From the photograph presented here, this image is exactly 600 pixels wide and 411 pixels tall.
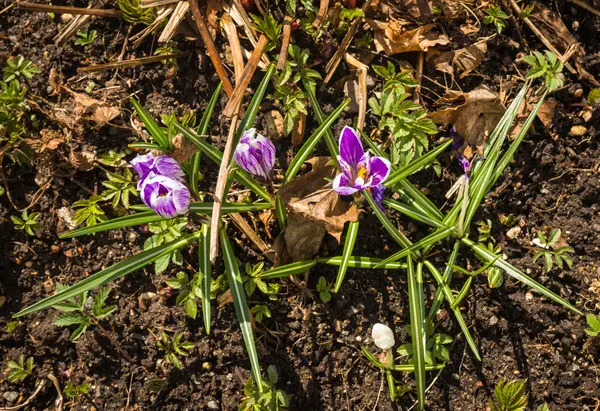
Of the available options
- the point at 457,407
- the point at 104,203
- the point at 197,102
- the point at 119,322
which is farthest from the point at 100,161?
the point at 457,407

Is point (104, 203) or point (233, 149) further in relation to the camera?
point (104, 203)

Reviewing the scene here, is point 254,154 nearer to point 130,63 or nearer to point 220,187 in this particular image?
point 220,187

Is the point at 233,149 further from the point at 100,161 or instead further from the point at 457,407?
the point at 457,407

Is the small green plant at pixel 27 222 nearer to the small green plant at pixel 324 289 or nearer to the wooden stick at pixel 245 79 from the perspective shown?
the wooden stick at pixel 245 79

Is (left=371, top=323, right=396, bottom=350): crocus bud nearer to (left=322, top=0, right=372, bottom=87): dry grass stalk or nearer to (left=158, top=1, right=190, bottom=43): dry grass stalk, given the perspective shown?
(left=322, top=0, right=372, bottom=87): dry grass stalk

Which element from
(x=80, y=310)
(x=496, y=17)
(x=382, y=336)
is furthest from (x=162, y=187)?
(x=496, y=17)

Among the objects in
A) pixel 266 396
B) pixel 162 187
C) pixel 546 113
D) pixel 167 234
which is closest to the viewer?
pixel 162 187

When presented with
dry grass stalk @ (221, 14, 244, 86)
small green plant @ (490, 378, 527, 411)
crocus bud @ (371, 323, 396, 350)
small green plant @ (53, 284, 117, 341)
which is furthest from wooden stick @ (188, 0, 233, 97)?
small green plant @ (490, 378, 527, 411)
